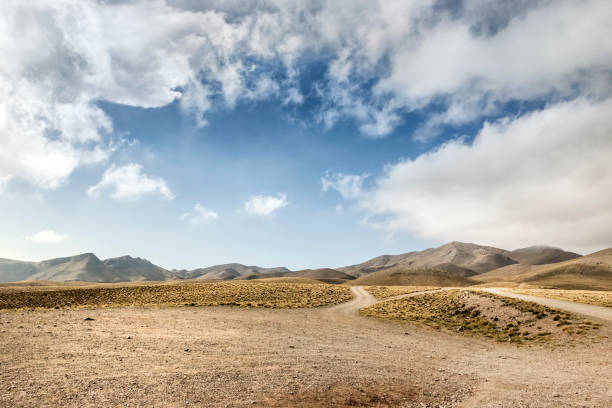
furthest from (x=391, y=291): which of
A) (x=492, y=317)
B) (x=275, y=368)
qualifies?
(x=275, y=368)

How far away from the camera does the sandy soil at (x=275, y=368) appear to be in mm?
10984

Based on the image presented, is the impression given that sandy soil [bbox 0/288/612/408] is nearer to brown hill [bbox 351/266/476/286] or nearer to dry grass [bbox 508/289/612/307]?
dry grass [bbox 508/289/612/307]

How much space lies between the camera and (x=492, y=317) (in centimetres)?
3064

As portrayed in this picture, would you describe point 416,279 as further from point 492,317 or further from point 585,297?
point 492,317

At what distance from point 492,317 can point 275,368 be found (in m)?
25.8

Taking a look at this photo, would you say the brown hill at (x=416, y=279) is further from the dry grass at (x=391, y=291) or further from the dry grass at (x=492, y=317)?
the dry grass at (x=492, y=317)

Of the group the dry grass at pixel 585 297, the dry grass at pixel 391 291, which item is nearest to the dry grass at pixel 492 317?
the dry grass at pixel 585 297

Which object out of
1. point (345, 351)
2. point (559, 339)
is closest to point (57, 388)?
point (345, 351)

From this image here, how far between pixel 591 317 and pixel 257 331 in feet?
92.7

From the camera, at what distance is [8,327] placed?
20.9m

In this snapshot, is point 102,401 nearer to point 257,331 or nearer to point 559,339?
point 257,331

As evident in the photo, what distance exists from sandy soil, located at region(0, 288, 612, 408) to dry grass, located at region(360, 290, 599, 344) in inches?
99.6

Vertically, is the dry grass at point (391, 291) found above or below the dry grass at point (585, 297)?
below

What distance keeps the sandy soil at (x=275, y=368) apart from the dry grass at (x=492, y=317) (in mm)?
2529
